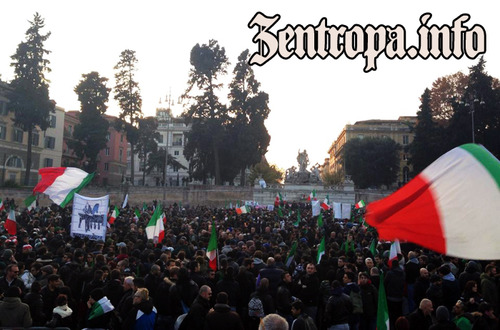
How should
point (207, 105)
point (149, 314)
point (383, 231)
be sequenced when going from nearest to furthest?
1. point (383, 231)
2. point (149, 314)
3. point (207, 105)

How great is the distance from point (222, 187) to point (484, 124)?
2592 cm

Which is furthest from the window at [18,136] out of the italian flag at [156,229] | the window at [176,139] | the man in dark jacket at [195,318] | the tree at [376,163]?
the man in dark jacket at [195,318]

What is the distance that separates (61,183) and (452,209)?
12484mm

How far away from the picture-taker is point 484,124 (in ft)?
152

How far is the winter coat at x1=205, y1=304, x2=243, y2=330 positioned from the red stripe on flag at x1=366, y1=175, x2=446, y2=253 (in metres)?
1.95

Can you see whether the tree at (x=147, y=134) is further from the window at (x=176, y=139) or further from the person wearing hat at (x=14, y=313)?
the person wearing hat at (x=14, y=313)

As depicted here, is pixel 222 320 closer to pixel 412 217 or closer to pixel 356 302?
pixel 412 217

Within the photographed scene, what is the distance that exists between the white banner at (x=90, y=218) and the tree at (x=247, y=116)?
128ft

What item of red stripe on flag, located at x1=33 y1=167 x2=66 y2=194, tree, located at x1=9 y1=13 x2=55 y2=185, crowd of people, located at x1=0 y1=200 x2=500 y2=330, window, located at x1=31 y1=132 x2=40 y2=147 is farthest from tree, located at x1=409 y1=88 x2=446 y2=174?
window, located at x1=31 y1=132 x2=40 y2=147

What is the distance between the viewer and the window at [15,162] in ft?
169

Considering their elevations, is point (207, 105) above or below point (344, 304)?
above

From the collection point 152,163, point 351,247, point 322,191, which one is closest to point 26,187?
point 152,163

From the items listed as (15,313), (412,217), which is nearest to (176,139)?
(15,313)

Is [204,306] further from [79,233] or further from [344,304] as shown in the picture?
[79,233]
